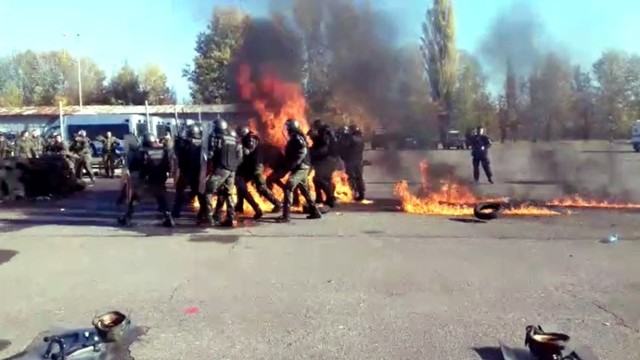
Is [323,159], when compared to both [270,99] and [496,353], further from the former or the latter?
[496,353]

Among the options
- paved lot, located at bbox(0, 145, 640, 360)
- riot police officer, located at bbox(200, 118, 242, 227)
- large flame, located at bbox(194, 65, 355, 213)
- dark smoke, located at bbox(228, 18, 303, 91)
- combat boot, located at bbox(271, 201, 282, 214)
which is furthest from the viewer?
dark smoke, located at bbox(228, 18, 303, 91)

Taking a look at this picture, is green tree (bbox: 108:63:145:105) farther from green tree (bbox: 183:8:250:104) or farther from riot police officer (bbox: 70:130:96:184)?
riot police officer (bbox: 70:130:96:184)

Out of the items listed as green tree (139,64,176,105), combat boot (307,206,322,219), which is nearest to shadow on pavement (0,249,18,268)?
combat boot (307,206,322,219)

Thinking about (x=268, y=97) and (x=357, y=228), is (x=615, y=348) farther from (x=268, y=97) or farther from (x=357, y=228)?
(x=268, y=97)

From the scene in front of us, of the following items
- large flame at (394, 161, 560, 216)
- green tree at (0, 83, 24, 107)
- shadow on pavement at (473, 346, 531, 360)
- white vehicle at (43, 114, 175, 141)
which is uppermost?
green tree at (0, 83, 24, 107)

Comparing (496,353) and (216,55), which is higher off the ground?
(216,55)

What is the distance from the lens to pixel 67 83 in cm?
5922

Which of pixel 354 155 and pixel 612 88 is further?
pixel 612 88

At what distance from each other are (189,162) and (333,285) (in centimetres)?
480

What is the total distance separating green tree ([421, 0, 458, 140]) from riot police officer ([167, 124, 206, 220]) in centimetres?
779

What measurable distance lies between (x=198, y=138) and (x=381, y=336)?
614cm

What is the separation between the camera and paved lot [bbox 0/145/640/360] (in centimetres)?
449

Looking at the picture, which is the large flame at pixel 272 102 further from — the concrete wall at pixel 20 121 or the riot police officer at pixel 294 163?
the concrete wall at pixel 20 121

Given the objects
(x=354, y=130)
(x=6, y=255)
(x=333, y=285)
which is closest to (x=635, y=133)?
(x=354, y=130)
